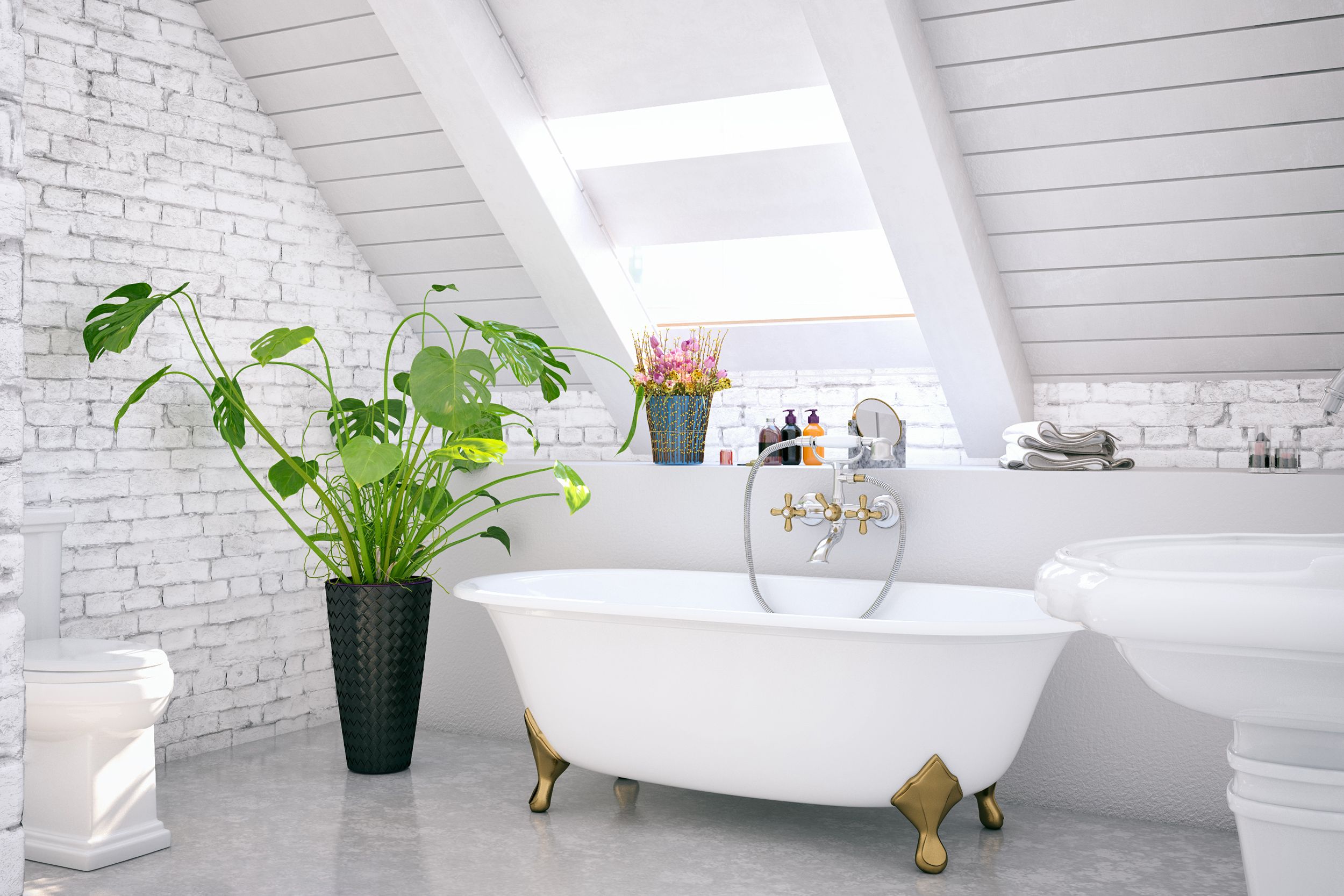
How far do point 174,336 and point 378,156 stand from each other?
3.19 ft

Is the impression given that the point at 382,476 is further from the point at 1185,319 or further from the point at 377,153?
the point at 1185,319

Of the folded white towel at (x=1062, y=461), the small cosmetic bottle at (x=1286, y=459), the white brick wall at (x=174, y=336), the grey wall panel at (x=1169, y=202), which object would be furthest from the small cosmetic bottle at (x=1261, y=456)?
the white brick wall at (x=174, y=336)

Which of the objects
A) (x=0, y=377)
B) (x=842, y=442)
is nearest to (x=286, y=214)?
(x=842, y=442)

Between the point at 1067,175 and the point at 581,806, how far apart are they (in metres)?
2.28

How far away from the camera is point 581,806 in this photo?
3234mm

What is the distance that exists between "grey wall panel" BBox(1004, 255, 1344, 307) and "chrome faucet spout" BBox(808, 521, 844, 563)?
995 mm

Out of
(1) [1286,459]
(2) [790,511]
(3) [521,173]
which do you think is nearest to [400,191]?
(3) [521,173]

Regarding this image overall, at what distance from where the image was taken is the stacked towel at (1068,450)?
10.5 feet

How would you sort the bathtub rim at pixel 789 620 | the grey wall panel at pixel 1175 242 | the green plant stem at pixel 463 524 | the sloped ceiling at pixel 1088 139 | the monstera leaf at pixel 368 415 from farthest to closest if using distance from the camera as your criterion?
1. the monstera leaf at pixel 368 415
2. the green plant stem at pixel 463 524
3. the grey wall panel at pixel 1175 242
4. the sloped ceiling at pixel 1088 139
5. the bathtub rim at pixel 789 620

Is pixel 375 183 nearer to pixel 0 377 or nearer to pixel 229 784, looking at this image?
pixel 229 784

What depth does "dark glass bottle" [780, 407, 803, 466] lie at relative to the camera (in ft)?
12.2

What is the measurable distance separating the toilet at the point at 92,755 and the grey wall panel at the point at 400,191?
6.52ft

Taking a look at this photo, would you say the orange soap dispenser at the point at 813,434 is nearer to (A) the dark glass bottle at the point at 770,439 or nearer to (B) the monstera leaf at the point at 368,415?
(A) the dark glass bottle at the point at 770,439

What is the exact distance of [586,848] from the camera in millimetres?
2879
